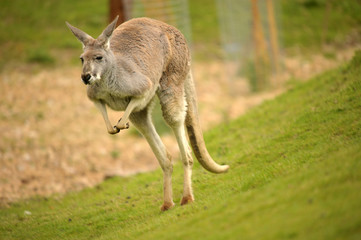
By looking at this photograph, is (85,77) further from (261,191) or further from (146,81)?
(261,191)

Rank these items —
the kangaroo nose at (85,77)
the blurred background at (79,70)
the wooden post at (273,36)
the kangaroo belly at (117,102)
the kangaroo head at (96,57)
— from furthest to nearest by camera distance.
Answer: the wooden post at (273,36), the blurred background at (79,70), the kangaroo belly at (117,102), the kangaroo head at (96,57), the kangaroo nose at (85,77)

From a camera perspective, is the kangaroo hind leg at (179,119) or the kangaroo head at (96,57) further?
the kangaroo hind leg at (179,119)

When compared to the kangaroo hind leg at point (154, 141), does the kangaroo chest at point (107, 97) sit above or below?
above

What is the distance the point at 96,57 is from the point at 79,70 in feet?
40.4

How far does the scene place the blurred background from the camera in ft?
39.1

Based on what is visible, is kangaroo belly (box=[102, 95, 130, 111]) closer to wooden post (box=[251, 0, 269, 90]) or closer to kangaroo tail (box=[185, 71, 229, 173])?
kangaroo tail (box=[185, 71, 229, 173])

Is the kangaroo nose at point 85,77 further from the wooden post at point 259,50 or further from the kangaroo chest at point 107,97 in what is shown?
the wooden post at point 259,50

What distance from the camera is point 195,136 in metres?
7.35

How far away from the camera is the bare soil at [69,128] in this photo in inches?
436

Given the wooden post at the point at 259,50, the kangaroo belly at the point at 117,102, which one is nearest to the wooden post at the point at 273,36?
the wooden post at the point at 259,50

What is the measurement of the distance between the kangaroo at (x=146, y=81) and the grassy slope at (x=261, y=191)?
0.87 m

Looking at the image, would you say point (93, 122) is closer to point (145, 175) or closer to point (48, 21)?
point (145, 175)

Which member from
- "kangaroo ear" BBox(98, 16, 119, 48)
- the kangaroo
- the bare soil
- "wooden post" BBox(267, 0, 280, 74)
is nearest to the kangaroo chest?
the kangaroo

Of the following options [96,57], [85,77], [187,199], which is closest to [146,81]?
[96,57]
